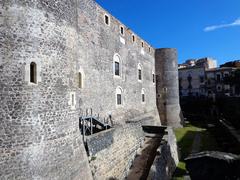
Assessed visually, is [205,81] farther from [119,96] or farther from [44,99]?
[44,99]

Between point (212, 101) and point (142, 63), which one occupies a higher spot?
point (142, 63)

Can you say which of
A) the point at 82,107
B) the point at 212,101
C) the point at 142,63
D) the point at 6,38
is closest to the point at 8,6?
the point at 6,38

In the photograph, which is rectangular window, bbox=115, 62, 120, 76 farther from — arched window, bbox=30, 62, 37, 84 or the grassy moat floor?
arched window, bbox=30, 62, 37, 84

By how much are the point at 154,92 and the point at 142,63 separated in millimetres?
5420

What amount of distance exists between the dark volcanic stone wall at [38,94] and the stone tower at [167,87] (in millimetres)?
22928

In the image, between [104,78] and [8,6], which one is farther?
[104,78]

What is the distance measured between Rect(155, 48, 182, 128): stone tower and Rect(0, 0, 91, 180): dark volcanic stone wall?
75.2 feet

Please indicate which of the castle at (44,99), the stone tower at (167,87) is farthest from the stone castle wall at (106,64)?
the stone tower at (167,87)

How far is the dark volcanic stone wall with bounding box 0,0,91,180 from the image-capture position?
761 cm

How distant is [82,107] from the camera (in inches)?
581

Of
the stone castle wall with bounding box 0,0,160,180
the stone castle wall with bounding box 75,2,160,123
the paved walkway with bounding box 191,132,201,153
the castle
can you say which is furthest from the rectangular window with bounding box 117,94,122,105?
the stone castle wall with bounding box 0,0,160,180

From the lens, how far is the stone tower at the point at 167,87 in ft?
104

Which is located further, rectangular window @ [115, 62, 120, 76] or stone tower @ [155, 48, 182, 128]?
stone tower @ [155, 48, 182, 128]

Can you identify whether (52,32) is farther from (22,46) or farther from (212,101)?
(212,101)
